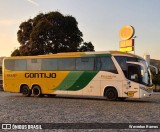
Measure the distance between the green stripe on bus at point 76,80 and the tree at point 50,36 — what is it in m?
25.6

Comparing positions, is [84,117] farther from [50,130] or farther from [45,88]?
[45,88]

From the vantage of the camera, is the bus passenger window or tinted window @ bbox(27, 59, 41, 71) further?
tinted window @ bbox(27, 59, 41, 71)

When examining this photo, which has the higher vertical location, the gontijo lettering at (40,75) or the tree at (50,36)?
the tree at (50,36)

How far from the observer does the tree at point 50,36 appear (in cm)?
5269

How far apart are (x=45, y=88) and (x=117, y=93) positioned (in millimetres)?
6010

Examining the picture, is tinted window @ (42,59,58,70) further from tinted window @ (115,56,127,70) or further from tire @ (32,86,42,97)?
tinted window @ (115,56,127,70)

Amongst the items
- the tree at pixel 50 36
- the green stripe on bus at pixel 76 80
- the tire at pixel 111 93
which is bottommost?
the tire at pixel 111 93

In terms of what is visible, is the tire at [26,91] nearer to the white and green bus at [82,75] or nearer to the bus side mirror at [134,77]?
the white and green bus at [82,75]

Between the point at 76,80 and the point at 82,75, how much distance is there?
2.10 ft

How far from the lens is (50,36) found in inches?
2079

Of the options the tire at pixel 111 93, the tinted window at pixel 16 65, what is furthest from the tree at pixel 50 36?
the tire at pixel 111 93

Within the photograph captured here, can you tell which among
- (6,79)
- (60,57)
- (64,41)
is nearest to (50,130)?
(60,57)

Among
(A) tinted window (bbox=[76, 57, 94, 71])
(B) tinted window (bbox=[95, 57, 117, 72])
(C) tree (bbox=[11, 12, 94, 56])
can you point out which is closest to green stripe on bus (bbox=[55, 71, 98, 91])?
(A) tinted window (bbox=[76, 57, 94, 71])

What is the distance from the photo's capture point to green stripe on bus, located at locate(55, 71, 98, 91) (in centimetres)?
2575
